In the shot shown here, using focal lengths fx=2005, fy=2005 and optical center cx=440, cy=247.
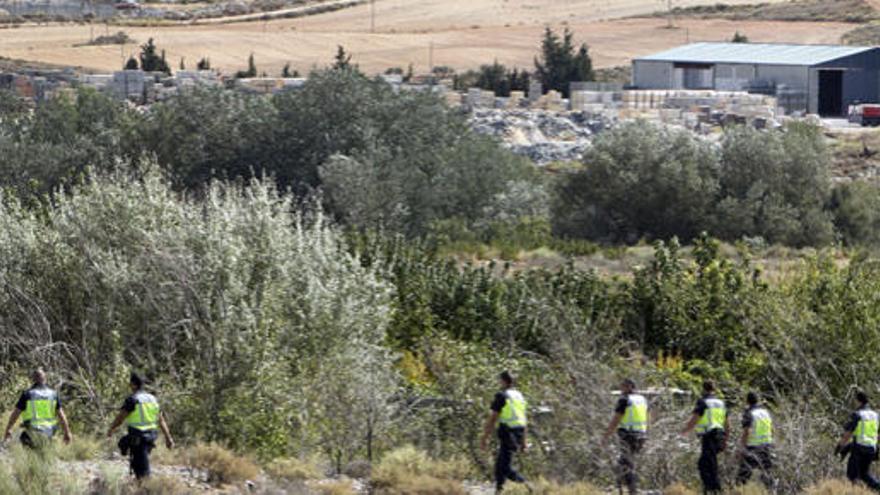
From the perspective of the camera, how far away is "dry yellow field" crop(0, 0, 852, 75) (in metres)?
103

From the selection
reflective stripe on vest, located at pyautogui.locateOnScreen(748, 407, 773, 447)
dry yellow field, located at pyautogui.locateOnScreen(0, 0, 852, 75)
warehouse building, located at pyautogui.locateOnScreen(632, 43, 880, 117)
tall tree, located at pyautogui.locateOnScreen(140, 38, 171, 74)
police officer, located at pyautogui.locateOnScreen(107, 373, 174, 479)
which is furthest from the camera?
dry yellow field, located at pyautogui.locateOnScreen(0, 0, 852, 75)

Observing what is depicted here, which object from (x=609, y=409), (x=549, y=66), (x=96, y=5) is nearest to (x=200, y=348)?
(x=609, y=409)

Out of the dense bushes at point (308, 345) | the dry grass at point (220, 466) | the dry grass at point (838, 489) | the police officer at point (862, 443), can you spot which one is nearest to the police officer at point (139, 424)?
the dry grass at point (220, 466)

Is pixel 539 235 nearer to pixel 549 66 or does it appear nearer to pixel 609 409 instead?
pixel 609 409

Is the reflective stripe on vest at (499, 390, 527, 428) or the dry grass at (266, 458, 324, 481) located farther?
the dry grass at (266, 458, 324, 481)

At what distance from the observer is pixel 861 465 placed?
21.4 metres

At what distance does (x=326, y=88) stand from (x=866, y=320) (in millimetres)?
34009

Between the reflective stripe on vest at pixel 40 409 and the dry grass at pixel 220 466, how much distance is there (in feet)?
6.64

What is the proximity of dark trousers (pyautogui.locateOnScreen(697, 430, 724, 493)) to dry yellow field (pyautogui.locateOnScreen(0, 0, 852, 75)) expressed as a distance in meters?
76.1

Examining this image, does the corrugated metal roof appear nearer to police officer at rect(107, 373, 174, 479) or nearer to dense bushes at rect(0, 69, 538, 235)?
dense bushes at rect(0, 69, 538, 235)

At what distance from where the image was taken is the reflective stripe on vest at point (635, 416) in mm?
20703

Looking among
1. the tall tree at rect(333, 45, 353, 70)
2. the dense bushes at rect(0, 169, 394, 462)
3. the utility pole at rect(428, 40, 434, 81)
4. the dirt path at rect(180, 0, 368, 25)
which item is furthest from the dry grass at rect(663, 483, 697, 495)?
the dirt path at rect(180, 0, 368, 25)

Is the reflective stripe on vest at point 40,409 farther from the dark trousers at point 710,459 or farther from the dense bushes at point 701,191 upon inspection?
the dense bushes at point 701,191

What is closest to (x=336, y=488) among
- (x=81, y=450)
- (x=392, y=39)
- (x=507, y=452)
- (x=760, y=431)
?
(x=507, y=452)
